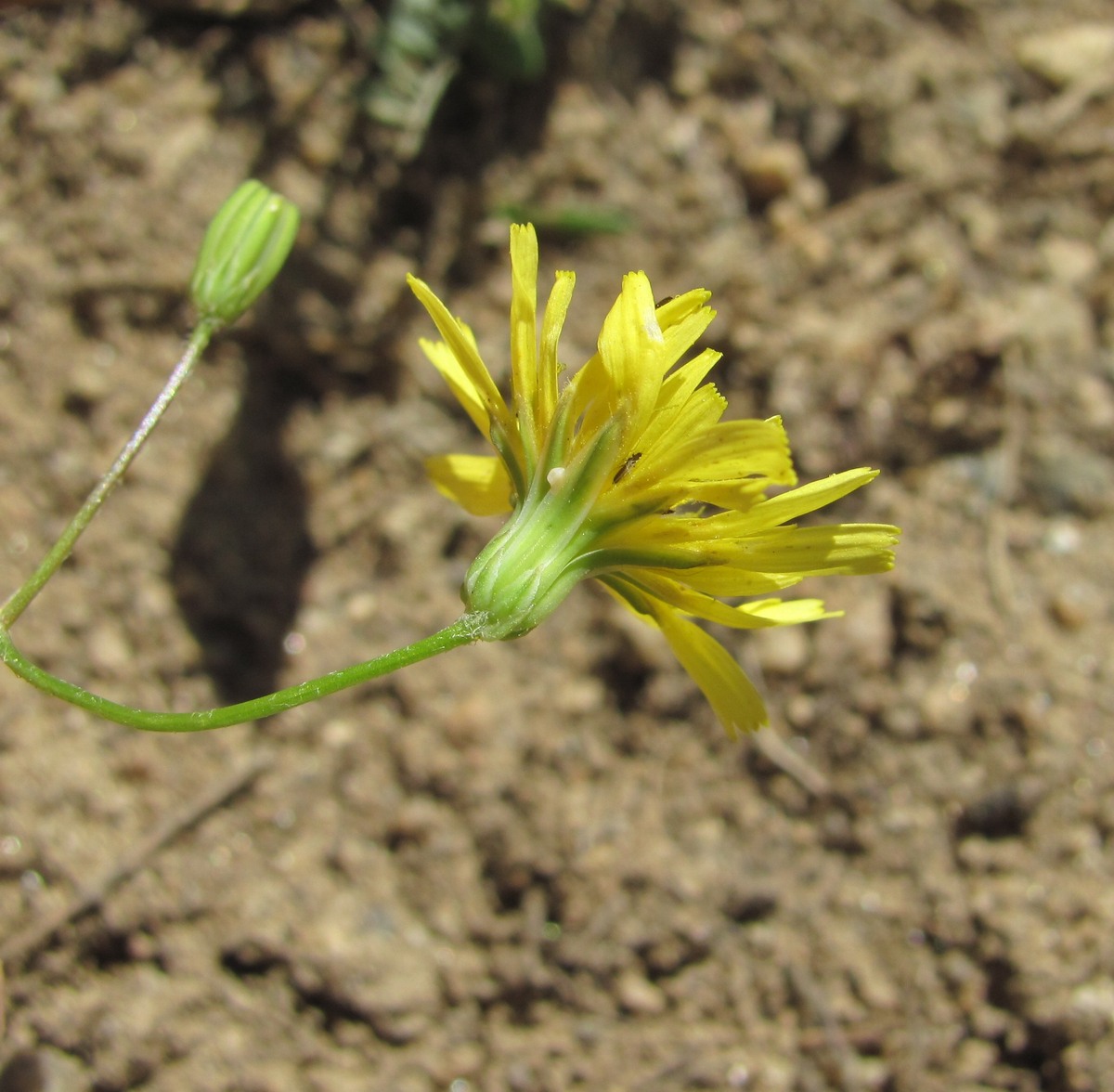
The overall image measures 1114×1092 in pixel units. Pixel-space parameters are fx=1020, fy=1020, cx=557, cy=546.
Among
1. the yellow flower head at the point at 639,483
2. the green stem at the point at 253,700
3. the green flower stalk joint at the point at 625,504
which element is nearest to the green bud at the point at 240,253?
the green flower stalk joint at the point at 625,504

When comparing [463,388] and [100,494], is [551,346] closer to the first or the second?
[463,388]

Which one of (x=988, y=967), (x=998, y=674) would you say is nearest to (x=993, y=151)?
(x=998, y=674)

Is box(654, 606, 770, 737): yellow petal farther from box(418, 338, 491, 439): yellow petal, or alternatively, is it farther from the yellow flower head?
box(418, 338, 491, 439): yellow petal

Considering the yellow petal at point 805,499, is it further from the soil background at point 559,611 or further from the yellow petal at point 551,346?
the soil background at point 559,611

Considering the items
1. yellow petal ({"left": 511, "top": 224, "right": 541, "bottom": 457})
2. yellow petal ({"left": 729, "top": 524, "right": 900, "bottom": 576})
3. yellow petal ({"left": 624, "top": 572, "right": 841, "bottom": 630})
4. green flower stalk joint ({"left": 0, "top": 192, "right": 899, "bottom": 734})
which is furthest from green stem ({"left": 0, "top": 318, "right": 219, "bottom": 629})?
yellow petal ({"left": 729, "top": 524, "right": 900, "bottom": 576})

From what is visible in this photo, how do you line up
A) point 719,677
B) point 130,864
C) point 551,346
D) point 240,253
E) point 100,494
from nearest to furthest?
point 551,346 < point 100,494 < point 719,677 < point 240,253 < point 130,864

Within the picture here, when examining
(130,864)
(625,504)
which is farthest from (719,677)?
(130,864)
